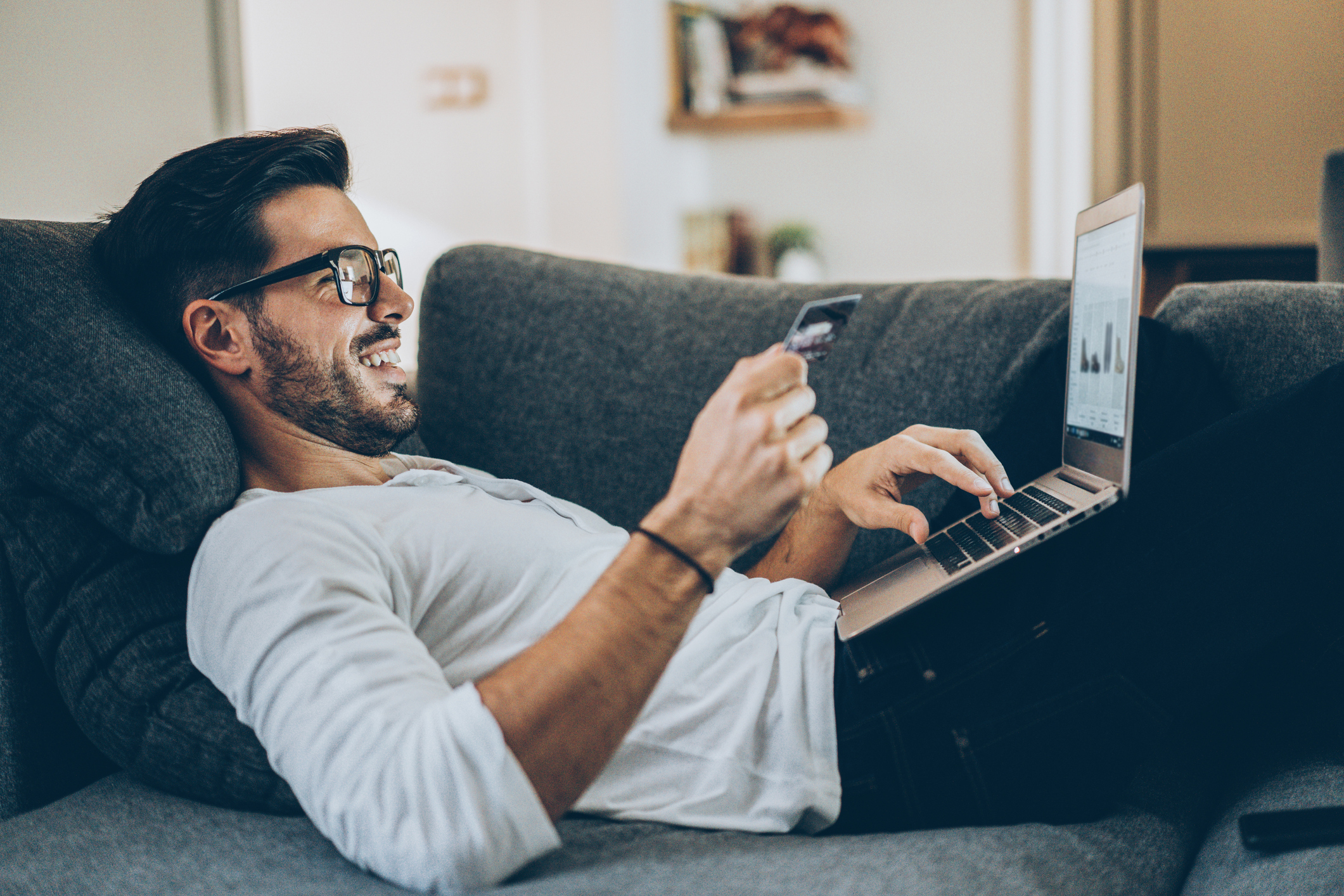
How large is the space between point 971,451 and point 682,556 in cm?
46

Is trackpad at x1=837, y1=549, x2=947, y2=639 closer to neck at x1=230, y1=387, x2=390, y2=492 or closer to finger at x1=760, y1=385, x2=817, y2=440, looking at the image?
finger at x1=760, y1=385, x2=817, y2=440

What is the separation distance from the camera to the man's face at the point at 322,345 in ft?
3.44

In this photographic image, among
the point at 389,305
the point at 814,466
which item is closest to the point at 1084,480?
the point at 814,466

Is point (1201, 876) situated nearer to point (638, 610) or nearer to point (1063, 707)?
point (1063, 707)

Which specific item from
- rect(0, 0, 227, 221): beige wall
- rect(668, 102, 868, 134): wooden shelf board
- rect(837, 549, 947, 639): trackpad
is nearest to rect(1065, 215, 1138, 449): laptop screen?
rect(837, 549, 947, 639): trackpad

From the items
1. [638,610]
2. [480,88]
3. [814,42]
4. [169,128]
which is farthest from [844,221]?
[638,610]

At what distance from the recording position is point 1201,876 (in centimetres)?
81

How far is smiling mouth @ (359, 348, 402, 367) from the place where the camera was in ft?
3.53

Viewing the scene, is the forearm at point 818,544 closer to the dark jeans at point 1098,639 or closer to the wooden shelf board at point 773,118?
the dark jeans at point 1098,639

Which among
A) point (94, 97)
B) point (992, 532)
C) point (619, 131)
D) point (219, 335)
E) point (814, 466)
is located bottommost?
point (992, 532)

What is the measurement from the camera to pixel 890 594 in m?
0.91

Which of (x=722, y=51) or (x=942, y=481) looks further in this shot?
(x=722, y=51)

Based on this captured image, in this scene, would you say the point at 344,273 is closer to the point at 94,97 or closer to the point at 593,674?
the point at 593,674

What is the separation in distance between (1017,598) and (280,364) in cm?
79
